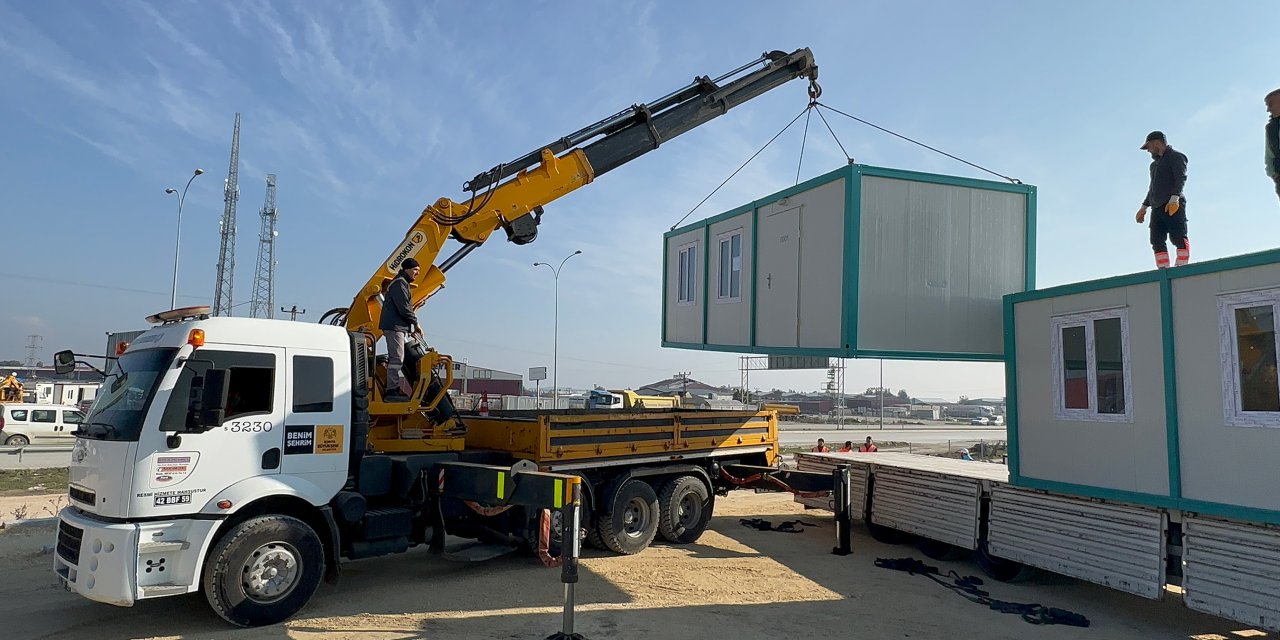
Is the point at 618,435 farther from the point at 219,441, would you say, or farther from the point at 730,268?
the point at 219,441

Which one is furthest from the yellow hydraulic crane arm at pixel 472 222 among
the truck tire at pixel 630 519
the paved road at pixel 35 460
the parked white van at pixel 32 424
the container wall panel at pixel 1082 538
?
the parked white van at pixel 32 424

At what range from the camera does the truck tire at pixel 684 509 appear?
10.4 meters

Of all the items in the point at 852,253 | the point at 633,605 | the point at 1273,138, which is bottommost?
the point at 633,605

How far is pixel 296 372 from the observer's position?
23.5 ft

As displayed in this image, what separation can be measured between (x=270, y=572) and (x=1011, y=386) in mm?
7961

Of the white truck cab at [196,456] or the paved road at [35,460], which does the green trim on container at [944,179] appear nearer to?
the white truck cab at [196,456]

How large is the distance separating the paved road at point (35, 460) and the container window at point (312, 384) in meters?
16.4

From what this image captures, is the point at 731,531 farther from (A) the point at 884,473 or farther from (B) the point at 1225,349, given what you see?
(B) the point at 1225,349

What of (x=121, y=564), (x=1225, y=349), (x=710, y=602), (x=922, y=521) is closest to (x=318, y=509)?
(x=121, y=564)

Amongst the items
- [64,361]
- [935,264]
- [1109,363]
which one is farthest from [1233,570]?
[64,361]

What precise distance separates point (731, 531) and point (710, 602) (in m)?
4.18

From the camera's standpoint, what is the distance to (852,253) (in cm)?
945

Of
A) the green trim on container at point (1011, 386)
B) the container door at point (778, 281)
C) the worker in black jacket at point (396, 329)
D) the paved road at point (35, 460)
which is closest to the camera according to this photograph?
the worker in black jacket at point (396, 329)

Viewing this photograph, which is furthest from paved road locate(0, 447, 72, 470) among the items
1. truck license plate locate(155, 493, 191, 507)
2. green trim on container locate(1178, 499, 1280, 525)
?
green trim on container locate(1178, 499, 1280, 525)
